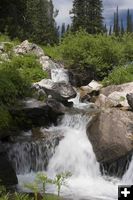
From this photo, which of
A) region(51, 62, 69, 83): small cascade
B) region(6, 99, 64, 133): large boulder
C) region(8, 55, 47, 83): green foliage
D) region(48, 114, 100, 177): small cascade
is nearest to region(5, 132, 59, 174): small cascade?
region(48, 114, 100, 177): small cascade

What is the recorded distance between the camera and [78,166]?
1463 cm

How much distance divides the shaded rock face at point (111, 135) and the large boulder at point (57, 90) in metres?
3.52

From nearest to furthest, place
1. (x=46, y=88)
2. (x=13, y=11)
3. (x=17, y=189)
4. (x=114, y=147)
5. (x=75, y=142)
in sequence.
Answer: (x=17, y=189)
(x=114, y=147)
(x=75, y=142)
(x=46, y=88)
(x=13, y=11)

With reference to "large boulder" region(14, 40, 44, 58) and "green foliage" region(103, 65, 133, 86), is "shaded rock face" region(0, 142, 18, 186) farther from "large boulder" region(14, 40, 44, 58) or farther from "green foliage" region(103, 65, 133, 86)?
"large boulder" region(14, 40, 44, 58)

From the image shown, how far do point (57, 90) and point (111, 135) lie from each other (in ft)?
16.3

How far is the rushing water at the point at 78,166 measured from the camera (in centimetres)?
1266

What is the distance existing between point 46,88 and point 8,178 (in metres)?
6.18

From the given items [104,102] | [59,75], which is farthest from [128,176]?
[59,75]

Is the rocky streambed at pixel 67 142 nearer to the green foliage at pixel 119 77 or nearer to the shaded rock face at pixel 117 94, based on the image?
the shaded rock face at pixel 117 94

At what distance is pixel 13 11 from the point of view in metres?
36.8

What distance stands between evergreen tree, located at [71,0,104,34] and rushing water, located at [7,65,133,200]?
34.6 meters

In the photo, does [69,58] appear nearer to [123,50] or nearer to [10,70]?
[123,50]

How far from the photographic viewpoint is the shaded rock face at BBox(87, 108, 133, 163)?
14026mm

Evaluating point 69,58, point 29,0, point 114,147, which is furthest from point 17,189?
point 29,0
